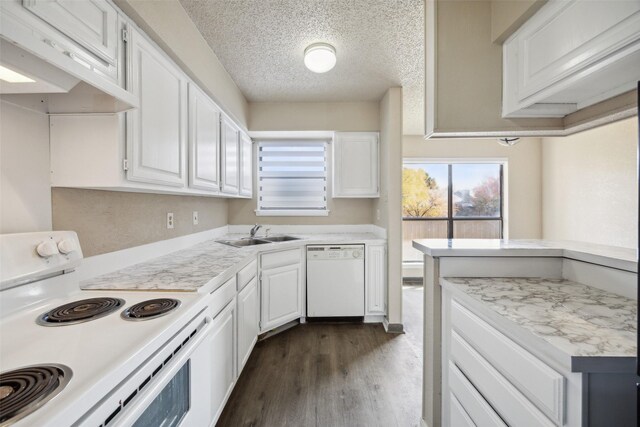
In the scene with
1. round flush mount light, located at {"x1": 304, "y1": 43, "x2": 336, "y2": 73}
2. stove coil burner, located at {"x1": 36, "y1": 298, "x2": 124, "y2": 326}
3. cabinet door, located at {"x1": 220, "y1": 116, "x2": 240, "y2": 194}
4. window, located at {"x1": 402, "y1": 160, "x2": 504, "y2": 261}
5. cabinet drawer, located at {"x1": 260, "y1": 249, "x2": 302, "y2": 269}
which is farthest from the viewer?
window, located at {"x1": 402, "y1": 160, "x2": 504, "y2": 261}

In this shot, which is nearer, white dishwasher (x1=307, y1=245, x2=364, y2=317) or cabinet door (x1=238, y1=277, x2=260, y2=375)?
cabinet door (x1=238, y1=277, x2=260, y2=375)

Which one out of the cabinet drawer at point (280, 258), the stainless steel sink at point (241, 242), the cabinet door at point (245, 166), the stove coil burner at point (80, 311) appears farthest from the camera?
the cabinet door at point (245, 166)

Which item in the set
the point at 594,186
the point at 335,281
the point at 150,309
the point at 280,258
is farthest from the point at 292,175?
the point at 594,186

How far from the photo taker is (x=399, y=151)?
291cm

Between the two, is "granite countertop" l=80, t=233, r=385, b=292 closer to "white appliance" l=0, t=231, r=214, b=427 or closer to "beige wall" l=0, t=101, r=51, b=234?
"white appliance" l=0, t=231, r=214, b=427

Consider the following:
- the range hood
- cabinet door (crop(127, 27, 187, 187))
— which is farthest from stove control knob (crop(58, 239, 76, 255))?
the range hood

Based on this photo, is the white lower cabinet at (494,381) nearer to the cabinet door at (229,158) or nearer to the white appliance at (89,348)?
the white appliance at (89,348)

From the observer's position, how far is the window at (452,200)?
15.3ft

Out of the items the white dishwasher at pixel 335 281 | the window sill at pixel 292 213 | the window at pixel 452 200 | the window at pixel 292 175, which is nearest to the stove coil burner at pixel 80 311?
the white dishwasher at pixel 335 281

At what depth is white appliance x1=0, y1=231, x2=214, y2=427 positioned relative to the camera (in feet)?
1.89

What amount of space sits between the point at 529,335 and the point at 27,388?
4.07ft

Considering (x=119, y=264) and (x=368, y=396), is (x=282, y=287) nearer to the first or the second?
(x=368, y=396)

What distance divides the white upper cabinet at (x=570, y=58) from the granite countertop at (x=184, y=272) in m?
1.76

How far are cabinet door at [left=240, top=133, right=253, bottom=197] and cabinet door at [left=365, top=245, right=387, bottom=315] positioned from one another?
4.97ft
